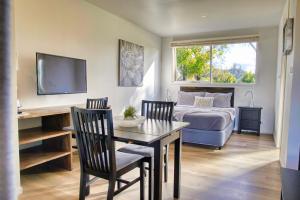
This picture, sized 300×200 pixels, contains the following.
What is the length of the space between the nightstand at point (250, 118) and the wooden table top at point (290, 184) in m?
4.36

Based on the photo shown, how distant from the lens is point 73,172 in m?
2.98

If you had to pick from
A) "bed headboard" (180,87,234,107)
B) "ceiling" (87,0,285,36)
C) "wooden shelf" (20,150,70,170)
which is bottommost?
"wooden shelf" (20,150,70,170)

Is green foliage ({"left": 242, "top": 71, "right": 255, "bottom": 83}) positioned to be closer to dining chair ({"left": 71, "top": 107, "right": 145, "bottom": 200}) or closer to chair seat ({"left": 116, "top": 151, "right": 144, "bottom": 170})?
chair seat ({"left": 116, "top": 151, "right": 144, "bottom": 170})

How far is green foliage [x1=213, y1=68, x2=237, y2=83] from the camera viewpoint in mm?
5846

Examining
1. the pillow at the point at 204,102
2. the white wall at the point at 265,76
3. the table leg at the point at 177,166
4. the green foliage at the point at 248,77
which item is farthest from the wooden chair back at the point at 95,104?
the green foliage at the point at 248,77

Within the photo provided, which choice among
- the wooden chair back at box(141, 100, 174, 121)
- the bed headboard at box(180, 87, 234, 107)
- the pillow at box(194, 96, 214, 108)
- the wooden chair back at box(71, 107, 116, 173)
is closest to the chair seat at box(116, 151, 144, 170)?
the wooden chair back at box(71, 107, 116, 173)

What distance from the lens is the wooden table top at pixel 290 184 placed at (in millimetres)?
947

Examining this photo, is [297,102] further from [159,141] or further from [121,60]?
[121,60]

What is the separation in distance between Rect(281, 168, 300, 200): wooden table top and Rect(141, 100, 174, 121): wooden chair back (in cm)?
163

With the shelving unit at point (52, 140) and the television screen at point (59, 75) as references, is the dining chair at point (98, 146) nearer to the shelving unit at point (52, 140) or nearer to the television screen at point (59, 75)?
the shelving unit at point (52, 140)

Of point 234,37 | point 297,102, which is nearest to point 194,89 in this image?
point 234,37

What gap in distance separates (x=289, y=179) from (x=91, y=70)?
3.58 m

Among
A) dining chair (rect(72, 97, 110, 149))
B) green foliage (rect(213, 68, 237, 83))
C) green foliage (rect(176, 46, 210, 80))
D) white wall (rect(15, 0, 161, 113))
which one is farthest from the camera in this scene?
green foliage (rect(176, 46, 210, 80))

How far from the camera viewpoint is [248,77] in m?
5.68
